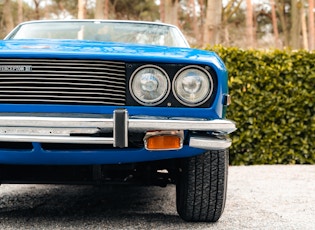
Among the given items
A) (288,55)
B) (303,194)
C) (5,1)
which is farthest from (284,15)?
(303,194)

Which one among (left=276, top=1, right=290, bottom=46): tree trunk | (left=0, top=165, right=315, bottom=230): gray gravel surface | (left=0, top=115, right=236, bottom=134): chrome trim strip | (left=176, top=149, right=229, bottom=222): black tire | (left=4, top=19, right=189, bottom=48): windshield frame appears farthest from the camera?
(left=276, top=1, right=290, bottom=46): tree trunk

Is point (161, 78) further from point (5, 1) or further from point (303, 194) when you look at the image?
point (5, 1)

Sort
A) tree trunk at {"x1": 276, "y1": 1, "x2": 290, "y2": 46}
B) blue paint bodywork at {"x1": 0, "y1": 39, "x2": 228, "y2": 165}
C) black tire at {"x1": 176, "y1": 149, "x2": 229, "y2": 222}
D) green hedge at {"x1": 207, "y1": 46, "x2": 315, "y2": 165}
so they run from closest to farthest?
blue paint bodywork at {"x1": 0, "y1": 39, "x2": 228, "y2": 165}
black tire at {"x1": 176, "y1": 149, "x2": 229, "y2": 222}
green hedge at {"x1": 207, "y1": 46, "x2": 315, "y2": 165}
tree trunk at {"x1": 276, "y1": 1, "x2": 290, "y2": 46}

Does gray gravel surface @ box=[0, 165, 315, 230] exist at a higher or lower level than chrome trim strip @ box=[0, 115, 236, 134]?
lower

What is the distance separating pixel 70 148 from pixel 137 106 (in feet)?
1.52

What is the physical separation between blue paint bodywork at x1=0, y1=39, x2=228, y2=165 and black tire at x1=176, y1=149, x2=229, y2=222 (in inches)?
8.2

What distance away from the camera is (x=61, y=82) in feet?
9.94

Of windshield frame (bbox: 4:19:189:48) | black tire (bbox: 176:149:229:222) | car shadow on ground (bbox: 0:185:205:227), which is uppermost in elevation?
windshield frame (bbox: 4:19:189:48)

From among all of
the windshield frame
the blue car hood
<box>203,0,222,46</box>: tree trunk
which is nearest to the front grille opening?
the blue car hood

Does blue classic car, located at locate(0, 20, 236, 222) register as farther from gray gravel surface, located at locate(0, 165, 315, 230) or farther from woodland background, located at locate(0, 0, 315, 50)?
woodland background, located at locate(0, 0, 315, 50)

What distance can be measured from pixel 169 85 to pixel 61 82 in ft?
1.98

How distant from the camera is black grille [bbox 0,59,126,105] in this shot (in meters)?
3.01

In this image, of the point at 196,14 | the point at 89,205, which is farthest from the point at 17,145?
the point at 196,14

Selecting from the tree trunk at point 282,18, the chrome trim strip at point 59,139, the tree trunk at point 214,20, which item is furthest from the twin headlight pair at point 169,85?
the tree trunk at point 282,18
